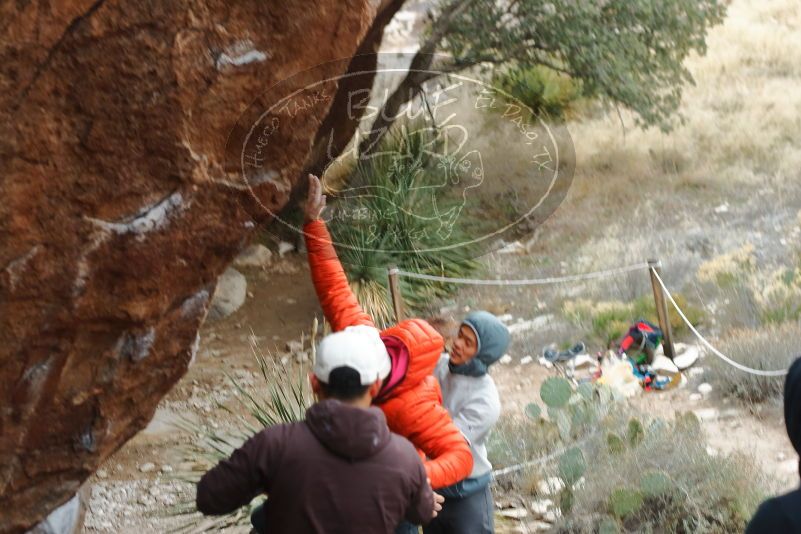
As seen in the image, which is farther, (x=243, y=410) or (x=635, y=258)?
(x=635, y=258)

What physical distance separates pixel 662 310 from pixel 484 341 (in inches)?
132

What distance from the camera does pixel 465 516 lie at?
10.2ft

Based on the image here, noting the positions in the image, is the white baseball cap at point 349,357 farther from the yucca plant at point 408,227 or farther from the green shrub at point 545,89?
the green shrub at point 545,89

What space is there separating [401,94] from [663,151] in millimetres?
3099

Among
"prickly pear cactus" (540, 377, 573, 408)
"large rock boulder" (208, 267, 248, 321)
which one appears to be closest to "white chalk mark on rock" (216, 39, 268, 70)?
"prickly pear cactus" (540, 377, 573, 408)

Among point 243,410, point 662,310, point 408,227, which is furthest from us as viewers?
point 408,227

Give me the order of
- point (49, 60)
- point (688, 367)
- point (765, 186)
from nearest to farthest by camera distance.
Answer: point (49, 60), point (688, 367), point (765, 186)

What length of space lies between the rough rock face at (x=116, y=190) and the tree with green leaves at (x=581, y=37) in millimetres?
4486

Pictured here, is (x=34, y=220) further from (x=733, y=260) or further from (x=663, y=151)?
(x=663, y=151)

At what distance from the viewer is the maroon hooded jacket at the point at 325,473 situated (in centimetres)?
226

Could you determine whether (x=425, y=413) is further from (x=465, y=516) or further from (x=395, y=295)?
(x=395, y=295)

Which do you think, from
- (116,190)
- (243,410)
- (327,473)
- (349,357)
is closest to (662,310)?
(243,410)

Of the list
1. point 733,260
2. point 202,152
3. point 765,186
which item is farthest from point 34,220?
point 765,186

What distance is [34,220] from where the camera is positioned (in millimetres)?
2988
